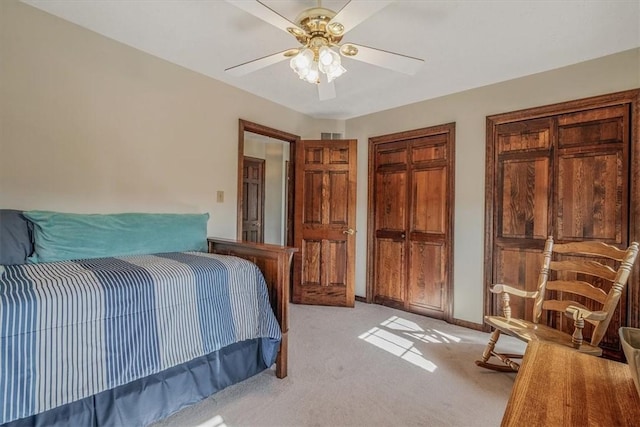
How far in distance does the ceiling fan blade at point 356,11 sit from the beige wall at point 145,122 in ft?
5.47

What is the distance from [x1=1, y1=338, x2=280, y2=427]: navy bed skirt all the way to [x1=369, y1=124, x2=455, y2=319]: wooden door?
1.96m

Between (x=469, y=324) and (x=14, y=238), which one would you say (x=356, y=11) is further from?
(x=469, y=324)

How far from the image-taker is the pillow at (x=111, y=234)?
1.75m

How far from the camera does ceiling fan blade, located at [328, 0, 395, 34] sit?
1.35m

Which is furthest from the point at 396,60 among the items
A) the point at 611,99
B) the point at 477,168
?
the point at 611,99

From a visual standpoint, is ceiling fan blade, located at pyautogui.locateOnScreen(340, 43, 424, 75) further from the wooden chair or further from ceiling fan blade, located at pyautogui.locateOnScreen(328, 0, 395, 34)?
the wooden chair

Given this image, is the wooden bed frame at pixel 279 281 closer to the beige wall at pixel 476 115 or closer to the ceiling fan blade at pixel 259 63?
the ceiling fan blade at pixel 259 63

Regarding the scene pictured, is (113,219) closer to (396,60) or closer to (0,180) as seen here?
(0,180)

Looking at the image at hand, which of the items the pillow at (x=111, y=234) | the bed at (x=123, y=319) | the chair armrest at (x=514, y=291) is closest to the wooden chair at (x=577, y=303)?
the chair armrest at (x=514, y=291)

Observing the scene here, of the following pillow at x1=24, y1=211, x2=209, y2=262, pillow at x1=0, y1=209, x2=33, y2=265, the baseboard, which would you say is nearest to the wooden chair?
the baseboard

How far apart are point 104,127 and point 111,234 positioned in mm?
817

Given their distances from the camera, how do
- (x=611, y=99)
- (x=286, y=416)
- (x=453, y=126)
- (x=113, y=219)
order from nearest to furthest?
(x=286, y=416) → (x=113, y=219) → (x=611, y=99) → (x=453, y=126)

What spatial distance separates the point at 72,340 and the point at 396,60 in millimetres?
2095

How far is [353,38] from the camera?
2.12m
